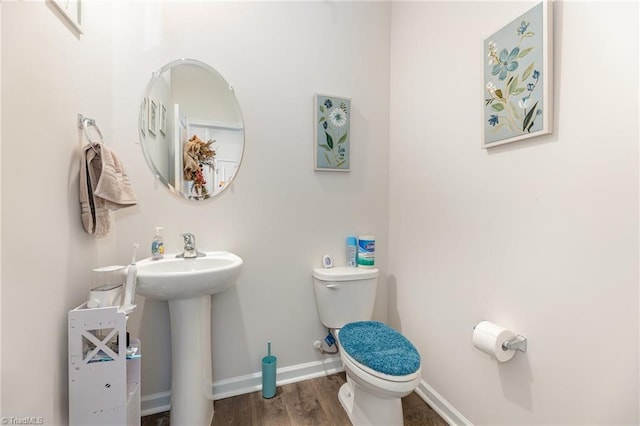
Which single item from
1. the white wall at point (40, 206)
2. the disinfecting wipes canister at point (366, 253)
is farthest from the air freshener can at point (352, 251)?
the white wall at point (40, 206)

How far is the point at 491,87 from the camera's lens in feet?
3.62

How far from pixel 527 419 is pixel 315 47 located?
1.98 m

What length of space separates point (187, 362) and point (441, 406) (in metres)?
1.25

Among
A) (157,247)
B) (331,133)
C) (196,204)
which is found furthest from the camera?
(331,133)

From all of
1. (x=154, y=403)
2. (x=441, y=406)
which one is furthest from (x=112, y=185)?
(x=441, y=406)

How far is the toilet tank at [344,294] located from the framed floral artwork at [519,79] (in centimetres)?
91

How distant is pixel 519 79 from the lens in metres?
0.99

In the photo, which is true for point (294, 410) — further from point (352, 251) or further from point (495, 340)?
point (495, 340)

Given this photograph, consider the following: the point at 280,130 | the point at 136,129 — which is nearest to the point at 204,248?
the point at 136,129

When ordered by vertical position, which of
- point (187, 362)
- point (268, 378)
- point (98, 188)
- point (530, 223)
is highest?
point (98, 188)

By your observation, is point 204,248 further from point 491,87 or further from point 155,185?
point 491,87

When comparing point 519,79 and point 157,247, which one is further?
point 157,247

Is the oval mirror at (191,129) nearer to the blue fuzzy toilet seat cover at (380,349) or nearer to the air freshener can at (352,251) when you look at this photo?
the air freshener can at (352,251)

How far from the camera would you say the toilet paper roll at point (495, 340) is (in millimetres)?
1008
